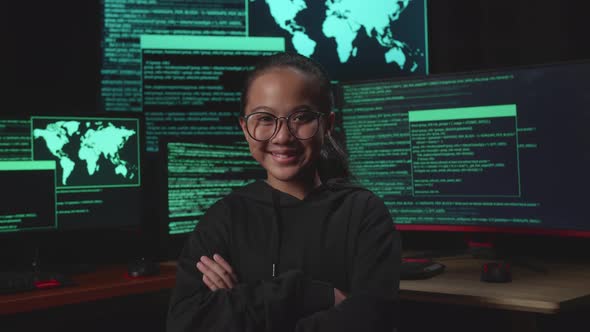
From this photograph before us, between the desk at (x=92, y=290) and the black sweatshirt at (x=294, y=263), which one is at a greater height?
the black sweatshirt at (x=294, y=263)

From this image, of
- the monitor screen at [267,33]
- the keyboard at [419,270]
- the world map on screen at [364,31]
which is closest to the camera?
the keyboard at [419,270]

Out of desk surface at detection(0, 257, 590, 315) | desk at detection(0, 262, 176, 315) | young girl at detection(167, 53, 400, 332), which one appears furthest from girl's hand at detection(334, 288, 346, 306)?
desk at detection(0, 262, 176, 315)

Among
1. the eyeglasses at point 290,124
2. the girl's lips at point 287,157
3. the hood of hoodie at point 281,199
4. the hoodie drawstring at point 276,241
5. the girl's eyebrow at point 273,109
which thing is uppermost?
the girl's eyebrow at point 273,109

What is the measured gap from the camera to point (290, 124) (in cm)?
130

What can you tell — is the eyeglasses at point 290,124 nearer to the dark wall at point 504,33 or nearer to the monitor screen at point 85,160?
the monitor screen at point 85,160

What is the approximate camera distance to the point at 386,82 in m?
2.06

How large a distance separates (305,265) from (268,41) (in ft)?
4.02

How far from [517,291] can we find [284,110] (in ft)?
2.24

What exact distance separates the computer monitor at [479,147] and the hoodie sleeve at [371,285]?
2.17 ft

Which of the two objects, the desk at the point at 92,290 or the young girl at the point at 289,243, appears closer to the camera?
the young girl at the point at 289,243

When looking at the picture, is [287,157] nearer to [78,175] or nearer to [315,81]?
[315,81]

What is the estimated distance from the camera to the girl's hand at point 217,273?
1263 millimetres

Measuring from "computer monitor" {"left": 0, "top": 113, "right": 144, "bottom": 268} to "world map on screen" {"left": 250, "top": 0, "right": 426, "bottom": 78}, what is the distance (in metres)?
0.80

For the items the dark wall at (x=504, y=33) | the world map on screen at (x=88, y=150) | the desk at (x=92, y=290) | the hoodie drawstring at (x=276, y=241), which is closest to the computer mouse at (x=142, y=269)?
the desk at (x=92, y=290)
